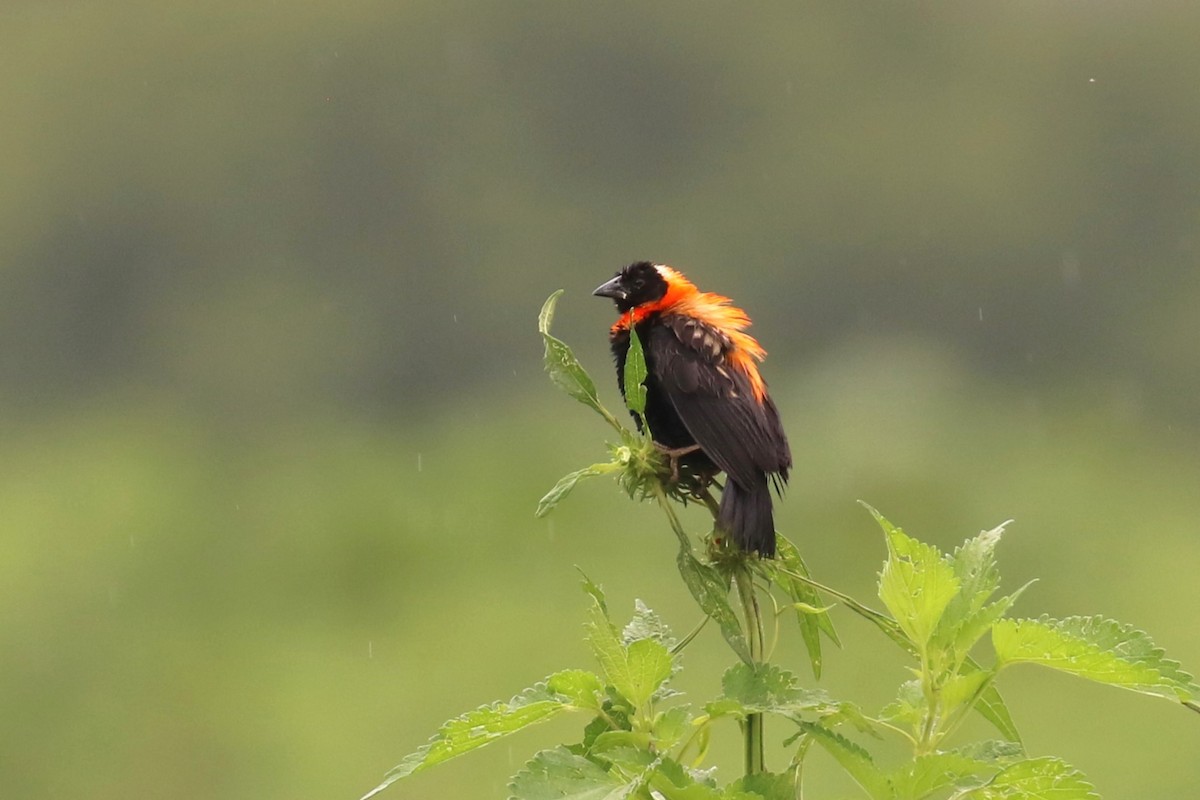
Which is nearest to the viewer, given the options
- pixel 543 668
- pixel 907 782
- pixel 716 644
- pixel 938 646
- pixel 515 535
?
pixel 907 782

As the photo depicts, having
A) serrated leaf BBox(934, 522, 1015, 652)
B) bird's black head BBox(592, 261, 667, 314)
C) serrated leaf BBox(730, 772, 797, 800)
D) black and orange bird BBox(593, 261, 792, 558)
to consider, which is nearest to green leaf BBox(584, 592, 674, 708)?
serrated leaf BBox(730, 772, 797, 800)

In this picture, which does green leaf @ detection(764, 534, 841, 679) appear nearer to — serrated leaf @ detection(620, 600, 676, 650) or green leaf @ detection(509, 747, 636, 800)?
serrated leaf @ detection(620, 600, 676, 650)

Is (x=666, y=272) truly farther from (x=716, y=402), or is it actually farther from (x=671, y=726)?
(x=671, y=726)

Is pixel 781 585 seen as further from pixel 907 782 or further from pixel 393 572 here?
pixel 393 572

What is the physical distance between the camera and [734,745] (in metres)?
7.14

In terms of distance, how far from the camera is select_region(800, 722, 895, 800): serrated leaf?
0.98 metres

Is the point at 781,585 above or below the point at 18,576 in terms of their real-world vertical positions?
above

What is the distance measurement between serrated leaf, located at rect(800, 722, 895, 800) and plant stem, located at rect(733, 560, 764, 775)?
0.23ft

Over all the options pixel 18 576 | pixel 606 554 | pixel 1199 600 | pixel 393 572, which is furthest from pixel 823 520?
pixel 18 576

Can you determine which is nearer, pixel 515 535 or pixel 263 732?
pixel 263 732

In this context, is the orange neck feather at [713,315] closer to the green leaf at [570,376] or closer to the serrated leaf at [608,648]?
the green leaf at [570,376]

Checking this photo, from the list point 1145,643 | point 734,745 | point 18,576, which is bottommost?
point 734,745

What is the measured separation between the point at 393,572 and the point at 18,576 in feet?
9.01

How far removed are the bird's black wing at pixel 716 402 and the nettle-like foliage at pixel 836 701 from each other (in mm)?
868
